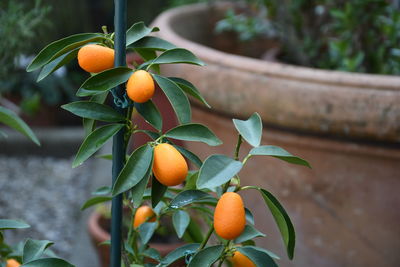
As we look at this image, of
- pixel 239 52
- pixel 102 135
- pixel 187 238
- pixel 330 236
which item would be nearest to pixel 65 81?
pixel 239 52

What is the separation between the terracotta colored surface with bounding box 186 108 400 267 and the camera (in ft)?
4.41

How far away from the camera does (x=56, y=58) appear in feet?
2.45

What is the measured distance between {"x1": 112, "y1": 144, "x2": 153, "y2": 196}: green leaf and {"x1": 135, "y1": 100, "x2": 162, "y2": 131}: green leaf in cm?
4

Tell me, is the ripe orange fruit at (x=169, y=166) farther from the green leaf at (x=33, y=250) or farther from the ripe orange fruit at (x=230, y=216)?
the green leaf at (x=33, y=250)

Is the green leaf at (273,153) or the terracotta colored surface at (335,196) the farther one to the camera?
the terracotta colored surface at (335,196)

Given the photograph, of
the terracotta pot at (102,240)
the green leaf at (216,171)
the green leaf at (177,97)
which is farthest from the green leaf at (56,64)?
the terracotta pot at (102,240)

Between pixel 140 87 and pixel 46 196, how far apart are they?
2195 millimetres

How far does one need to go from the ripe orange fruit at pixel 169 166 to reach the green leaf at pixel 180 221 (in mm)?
180

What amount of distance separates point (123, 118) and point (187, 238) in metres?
0.31

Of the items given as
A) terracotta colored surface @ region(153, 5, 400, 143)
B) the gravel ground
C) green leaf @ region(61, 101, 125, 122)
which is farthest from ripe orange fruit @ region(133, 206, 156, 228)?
the gravel ground

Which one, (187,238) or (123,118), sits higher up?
(123,118)

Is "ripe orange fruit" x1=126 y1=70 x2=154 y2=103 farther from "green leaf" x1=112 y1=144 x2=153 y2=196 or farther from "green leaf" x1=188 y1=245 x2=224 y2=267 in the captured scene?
"green leaf" x1=188 y1=245 x2=224 y2=267

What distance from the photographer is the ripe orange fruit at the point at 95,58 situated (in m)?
0.71

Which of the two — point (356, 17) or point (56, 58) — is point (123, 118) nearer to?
point (56, 58)
